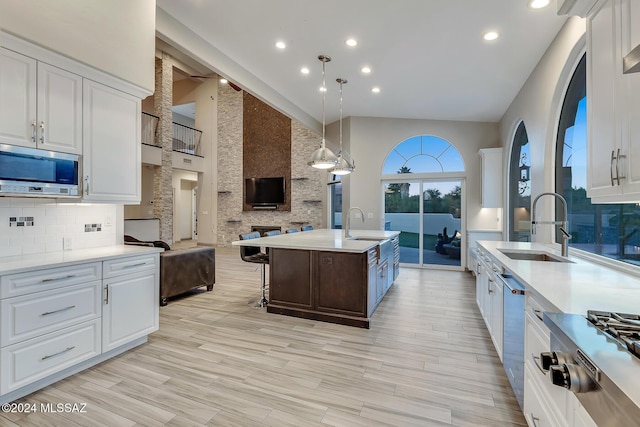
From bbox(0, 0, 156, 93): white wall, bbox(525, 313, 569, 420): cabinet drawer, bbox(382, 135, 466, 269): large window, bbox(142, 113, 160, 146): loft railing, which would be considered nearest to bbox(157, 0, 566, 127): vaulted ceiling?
bbox(0, 0, 156, 93): white wall

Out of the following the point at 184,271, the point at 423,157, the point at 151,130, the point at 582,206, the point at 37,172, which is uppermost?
the point at 151,130

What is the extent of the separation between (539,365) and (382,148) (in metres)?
5.95

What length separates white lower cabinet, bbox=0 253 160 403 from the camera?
6.52 feet

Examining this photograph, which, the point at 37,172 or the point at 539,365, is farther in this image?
the point at 37,172

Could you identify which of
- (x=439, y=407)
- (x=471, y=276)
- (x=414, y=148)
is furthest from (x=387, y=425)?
(x=414, y=148)

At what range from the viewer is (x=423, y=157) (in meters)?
6.82

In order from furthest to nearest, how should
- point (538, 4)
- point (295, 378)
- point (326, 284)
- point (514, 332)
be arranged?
point (326, 284)
point (538, 4)
point (295, 378)
point (514, 332)

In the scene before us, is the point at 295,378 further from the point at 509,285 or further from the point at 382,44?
the point at 382,44

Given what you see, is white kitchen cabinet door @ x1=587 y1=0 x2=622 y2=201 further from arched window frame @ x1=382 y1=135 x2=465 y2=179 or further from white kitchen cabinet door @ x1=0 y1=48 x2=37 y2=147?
arched window frame @ x1=382 y1=135 x2=465 y2=179

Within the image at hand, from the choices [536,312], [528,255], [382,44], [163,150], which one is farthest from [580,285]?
[163,150]

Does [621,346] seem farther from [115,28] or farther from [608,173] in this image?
[115,28]

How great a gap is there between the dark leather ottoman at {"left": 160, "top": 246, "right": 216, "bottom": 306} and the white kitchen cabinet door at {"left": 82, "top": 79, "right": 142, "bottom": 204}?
1.51 meters

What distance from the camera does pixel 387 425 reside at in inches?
71.8

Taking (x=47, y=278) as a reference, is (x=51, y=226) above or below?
above
